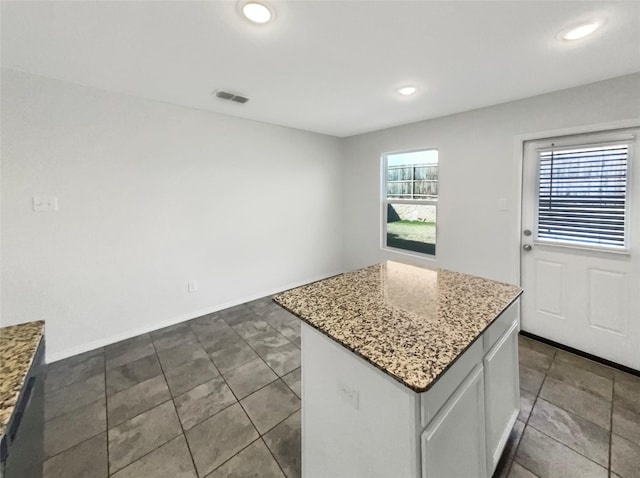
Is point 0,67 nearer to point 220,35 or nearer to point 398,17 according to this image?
point 220,35

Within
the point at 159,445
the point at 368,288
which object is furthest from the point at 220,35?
the point at 159,445

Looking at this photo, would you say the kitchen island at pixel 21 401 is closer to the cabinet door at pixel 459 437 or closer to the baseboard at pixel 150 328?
the cabinet door at pixel 459 437

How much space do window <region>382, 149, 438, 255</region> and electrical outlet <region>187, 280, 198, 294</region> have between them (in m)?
2.67

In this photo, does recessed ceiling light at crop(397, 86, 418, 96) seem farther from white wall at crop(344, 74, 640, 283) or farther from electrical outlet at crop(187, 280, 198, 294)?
electrical outlet at crop(187, 280, 198, 294)

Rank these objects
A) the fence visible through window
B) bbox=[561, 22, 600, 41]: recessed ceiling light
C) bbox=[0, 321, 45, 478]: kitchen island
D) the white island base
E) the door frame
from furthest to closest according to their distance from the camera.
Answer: the fence visible through window, the door frame, bbox=[561, 22, 600, 41]: recessed ceiling light, the white island base, bbox=[0, 321, 45, 478]: kitchen island

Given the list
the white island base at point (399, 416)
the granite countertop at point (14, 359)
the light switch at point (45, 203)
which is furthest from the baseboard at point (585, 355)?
the light switch at point (45, 203)

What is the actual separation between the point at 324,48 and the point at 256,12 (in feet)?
1.64

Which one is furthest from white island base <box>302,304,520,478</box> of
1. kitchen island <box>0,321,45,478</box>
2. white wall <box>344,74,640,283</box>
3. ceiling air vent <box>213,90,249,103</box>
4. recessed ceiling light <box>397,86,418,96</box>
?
ceiling air vent <box>213,90,249,103</box>

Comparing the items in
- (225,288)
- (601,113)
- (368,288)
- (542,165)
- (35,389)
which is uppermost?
(601,113)

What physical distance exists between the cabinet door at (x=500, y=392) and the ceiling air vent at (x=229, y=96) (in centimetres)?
277

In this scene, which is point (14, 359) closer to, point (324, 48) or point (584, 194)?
point (324, 48)

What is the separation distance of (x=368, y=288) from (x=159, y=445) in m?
1.50

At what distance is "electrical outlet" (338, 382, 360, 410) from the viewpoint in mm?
1000

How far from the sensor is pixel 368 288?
1.54 m
